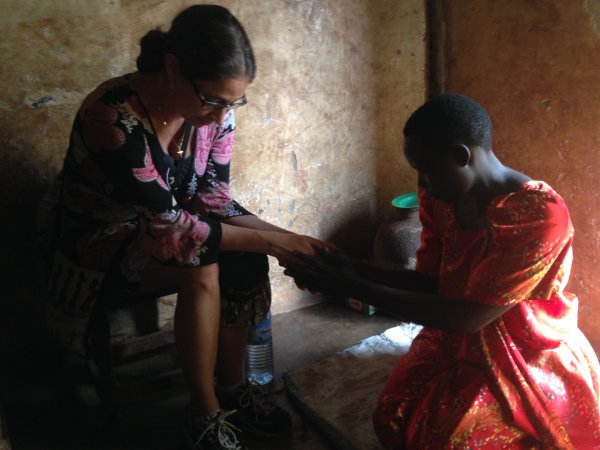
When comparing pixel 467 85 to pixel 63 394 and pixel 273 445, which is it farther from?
pixel 63 394

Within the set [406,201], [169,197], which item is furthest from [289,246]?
[406,201]

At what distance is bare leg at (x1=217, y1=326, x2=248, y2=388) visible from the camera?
1785 millimetres

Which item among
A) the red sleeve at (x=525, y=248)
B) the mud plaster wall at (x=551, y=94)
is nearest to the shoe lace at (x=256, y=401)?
the red sleeve at (x=525, y=248)

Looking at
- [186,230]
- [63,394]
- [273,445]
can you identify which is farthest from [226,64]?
[63,394]

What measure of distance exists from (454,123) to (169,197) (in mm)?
828

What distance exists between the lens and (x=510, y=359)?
1.33 m

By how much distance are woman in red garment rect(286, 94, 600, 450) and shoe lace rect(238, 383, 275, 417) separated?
455 mm

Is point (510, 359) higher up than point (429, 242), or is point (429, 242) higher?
point (429, 242)

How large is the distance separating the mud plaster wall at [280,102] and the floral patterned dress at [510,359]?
4.13 ft

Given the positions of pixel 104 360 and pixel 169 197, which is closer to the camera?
pixel 169 197

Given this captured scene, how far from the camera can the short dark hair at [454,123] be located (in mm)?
1278

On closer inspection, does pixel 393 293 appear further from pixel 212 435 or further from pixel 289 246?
pixel 212 435

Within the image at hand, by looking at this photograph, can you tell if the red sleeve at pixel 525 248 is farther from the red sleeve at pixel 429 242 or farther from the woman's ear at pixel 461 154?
the red sleeve at pixel 429 242

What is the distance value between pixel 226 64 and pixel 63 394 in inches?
52.6
